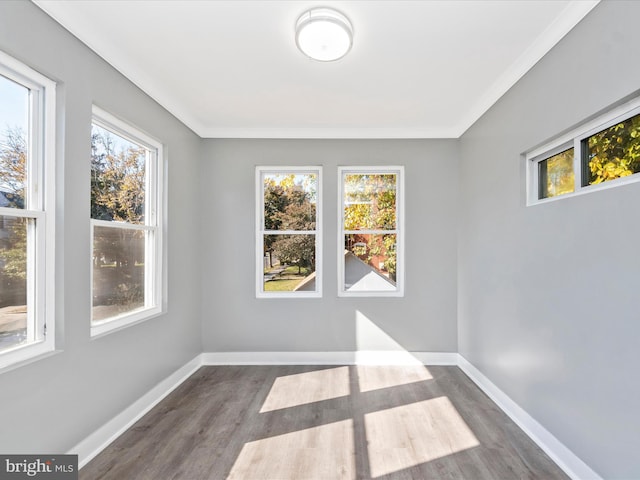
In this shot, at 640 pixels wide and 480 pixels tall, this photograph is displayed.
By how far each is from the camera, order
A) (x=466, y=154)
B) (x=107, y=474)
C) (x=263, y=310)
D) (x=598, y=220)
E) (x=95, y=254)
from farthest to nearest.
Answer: (x=263, y=310) < (x=466, y=154) < (x=95, y=254) < (x=107, y=474) < (x=598, y=220)

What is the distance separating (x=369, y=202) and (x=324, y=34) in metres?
2.32

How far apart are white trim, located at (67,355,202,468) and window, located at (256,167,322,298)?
4.42 ft

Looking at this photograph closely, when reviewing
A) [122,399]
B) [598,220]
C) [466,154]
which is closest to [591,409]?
[598,220]

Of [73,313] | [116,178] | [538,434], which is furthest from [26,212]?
[538,434]

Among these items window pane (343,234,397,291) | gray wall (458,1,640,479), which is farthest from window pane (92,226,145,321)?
gray wall (458,1,640,479)

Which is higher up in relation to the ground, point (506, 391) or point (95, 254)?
point (95, 254)

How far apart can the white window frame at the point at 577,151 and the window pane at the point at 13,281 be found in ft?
10.2

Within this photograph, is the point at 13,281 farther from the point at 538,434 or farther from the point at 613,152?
the point at 538,434

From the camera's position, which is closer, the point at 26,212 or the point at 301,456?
the point at 26,212

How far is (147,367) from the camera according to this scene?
9.89 feet

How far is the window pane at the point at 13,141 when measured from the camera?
1856mm

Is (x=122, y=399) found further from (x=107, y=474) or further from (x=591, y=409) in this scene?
(x=591, y=409)

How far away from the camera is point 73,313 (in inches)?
86.3

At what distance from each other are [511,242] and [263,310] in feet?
8.84
